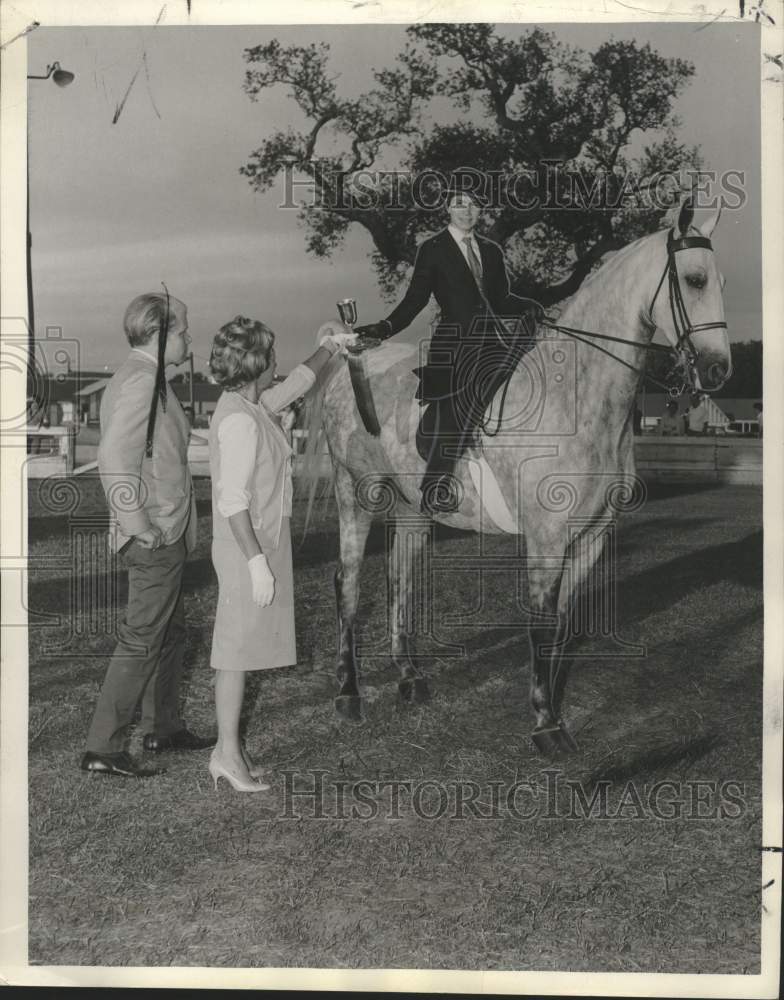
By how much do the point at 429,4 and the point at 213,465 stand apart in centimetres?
197

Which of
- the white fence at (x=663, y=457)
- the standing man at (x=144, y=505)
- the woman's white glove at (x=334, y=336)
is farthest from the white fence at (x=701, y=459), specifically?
the standing man at (x=144, y=505)

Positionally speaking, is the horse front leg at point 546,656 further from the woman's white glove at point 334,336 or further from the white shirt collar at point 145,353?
the white shirt collar at point 145,353

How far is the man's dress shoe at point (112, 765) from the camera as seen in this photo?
4504 millimetres

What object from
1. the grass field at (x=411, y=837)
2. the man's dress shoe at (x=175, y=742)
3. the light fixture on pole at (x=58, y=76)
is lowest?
the grass field at (x=411, y=837)

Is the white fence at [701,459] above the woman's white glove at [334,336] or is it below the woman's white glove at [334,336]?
below

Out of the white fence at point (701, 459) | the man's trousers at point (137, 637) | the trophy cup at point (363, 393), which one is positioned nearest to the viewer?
the man's trousers at point (137, 637)

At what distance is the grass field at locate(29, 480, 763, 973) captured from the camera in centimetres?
391

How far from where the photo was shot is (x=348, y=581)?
537 cm

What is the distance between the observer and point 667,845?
13.7ft

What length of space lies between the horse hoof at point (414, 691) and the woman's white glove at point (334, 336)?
1743 millimetres

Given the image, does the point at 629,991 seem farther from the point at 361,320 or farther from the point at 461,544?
the point at 461,544

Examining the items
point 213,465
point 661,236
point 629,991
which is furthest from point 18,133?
point 629,991

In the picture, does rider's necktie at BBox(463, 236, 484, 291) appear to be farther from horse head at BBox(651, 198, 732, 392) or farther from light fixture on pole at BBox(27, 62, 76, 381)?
light fixture on pole at BBox(27, 62, 76, 381)

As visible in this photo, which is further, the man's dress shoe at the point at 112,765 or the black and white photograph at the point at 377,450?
the man's dress shoe at the point at 112,765
